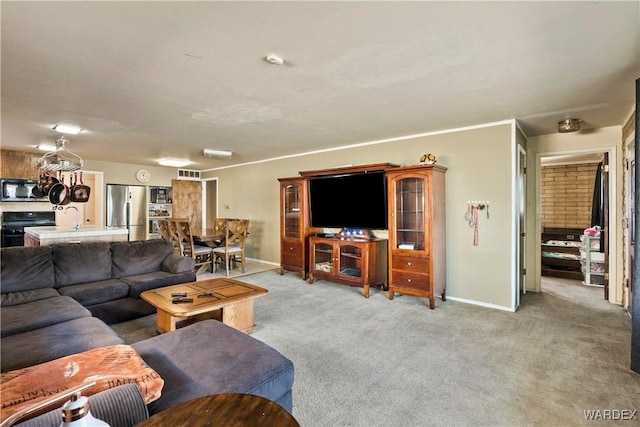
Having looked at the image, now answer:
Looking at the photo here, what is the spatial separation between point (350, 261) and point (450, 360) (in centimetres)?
235

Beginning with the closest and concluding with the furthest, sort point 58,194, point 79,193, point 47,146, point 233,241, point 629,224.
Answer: point 629,224 → point 58,194 → point 79,193 → point 47,146 → point 233,241

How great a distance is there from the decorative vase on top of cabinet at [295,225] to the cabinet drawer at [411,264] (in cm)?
174

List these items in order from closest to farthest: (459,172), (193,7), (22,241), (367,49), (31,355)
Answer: (193,7) < (31,355) < (367,49) < (459,172) < (22,241)

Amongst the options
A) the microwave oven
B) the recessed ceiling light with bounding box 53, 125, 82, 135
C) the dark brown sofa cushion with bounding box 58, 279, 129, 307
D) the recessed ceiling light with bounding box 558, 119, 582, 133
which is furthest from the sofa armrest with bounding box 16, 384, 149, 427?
the microwave oven

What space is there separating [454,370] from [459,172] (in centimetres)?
268

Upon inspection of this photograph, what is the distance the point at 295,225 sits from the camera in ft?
18.5

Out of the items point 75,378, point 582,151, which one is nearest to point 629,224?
point 582,151

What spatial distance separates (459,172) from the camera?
425cm

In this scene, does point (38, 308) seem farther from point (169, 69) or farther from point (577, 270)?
point (577, 270)

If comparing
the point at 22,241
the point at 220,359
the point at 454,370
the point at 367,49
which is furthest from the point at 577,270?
the point at 22,241

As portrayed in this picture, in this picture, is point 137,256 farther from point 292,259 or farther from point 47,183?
point 292,259

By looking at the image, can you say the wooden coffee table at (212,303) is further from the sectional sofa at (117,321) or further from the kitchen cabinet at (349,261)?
the kitchen cabinet at (349,261)

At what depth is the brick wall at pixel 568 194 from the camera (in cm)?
654

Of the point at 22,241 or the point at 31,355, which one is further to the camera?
the point at 22,241
